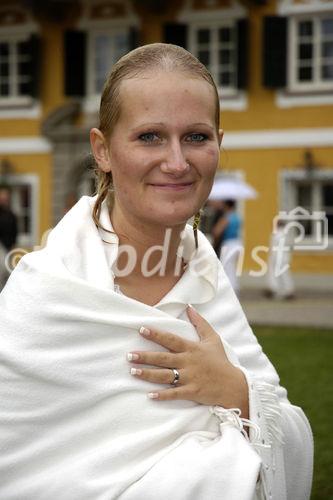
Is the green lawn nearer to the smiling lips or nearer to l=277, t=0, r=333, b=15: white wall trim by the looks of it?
the smiling lips

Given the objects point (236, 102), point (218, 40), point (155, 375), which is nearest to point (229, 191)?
point (236, 102)

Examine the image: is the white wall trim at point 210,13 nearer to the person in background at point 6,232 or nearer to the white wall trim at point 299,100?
the white wall trim at point 299,100

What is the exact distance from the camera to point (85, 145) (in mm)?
19219

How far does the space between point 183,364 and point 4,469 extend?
0.43 meters

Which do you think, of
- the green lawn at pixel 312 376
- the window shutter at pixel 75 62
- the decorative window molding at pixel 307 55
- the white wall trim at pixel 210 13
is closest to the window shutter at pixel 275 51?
the decorative window molding at pixel 307 55

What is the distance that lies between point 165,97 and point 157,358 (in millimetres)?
540

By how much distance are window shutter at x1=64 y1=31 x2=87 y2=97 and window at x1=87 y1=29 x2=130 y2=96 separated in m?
0.18

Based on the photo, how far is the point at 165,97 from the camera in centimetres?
188

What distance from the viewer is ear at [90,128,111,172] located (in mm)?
2039

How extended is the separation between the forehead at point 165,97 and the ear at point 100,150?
0.13 meters

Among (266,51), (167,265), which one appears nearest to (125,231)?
(167,265)

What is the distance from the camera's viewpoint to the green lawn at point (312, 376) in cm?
486

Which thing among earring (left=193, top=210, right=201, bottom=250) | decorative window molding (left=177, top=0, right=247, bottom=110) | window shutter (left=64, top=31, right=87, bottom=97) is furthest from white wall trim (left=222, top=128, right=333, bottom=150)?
earring (left=193, top=210, right=201, bottom=250)

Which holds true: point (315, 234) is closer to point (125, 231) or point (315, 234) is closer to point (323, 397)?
point (323, 397)
